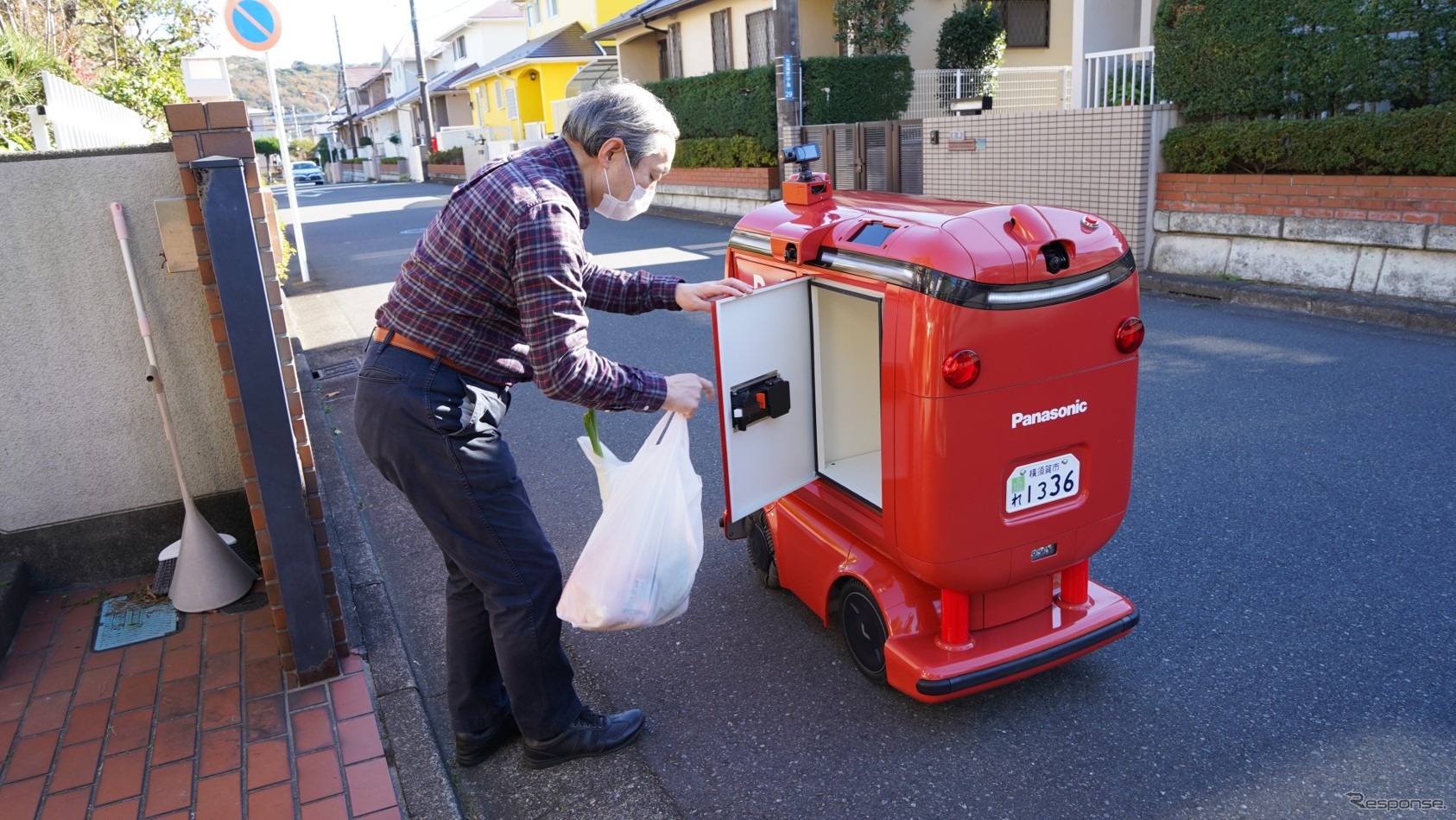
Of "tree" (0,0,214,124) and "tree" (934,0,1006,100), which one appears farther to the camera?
"tree" (934,0,1006,100)

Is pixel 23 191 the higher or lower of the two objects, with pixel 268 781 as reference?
higher

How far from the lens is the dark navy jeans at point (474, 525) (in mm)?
2277

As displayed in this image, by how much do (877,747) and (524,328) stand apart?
59.3 inches

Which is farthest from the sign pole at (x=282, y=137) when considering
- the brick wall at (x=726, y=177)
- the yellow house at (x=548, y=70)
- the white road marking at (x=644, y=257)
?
the yellow house at (x=548, y=70)

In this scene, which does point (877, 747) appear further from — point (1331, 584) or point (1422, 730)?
point (1331, 584)

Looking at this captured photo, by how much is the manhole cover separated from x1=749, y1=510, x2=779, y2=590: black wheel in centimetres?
443

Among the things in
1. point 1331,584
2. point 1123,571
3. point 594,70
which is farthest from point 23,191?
point 594,70

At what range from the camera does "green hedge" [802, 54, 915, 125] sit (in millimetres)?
16172

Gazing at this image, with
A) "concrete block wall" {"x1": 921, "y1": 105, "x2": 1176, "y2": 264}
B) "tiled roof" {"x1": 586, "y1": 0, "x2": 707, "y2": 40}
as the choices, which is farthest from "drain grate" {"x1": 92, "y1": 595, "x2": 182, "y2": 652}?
"tiled roof" {"x1": 586, "y1": 0, "x2": 707, "y2": 40}

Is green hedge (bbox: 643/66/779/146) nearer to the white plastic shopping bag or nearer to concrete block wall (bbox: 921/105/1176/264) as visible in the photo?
concrete block wall (bbox: 921/105/1176/264)

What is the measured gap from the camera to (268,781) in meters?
2.46

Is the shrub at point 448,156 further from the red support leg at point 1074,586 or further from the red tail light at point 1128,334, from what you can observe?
the red tail light at point 1128,334

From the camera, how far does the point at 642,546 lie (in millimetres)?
2504

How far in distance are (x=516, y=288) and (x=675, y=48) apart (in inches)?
942
